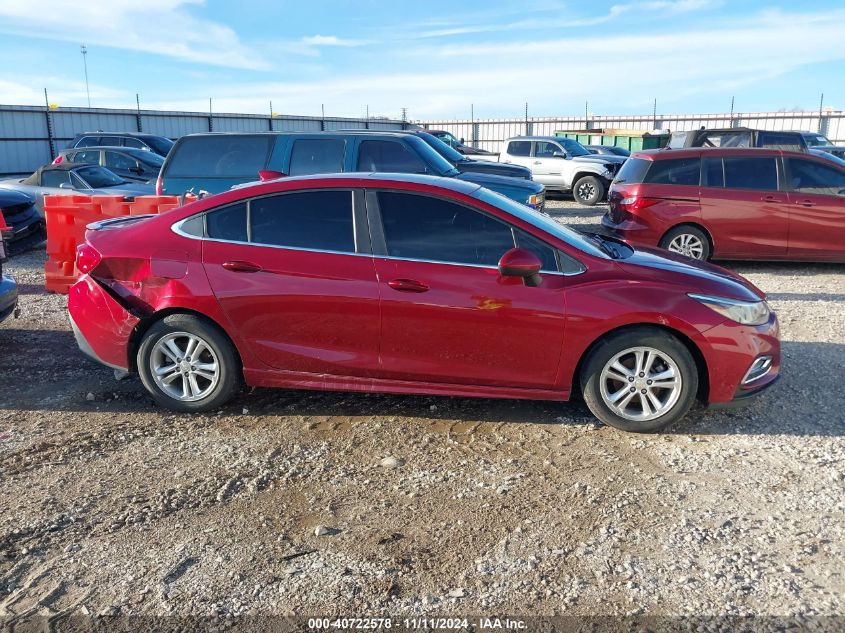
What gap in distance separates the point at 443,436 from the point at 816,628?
2287 mm

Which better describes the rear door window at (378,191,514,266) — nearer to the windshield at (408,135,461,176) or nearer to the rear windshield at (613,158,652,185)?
the windshield at (408,135,461,176)

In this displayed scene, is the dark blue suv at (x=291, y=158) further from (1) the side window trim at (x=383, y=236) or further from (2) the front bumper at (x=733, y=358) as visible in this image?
(2) the front bumper at (x=733, y=358)

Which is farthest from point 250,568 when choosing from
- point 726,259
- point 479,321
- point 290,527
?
point 726,259

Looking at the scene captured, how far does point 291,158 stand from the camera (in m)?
8.79

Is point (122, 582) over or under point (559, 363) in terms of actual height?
under

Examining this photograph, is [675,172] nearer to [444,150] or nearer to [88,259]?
[444,150]

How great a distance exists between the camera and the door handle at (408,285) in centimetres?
436

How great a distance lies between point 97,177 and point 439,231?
11.0 m

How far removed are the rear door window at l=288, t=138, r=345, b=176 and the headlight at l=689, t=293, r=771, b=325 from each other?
5509 millimetres

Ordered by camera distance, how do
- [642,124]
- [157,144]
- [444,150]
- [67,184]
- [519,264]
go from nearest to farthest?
[519,264] < [444,150] < [67,184] < [157,144] < [642,124]

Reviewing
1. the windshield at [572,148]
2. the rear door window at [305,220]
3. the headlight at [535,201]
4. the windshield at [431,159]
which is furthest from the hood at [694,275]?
the windshield at [572,148]

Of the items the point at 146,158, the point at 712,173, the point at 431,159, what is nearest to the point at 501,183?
the point at 431,159

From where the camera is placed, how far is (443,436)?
4.45 metres

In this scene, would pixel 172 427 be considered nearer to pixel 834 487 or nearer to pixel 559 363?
pixel 559 363
